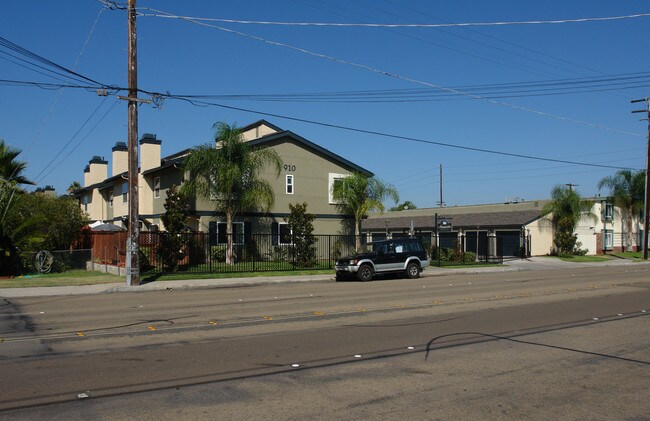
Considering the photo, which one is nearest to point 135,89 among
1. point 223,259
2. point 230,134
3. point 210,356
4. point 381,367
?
point 230,134

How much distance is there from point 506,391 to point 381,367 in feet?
5.89

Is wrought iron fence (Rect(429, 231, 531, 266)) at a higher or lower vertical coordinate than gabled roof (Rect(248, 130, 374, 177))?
lower

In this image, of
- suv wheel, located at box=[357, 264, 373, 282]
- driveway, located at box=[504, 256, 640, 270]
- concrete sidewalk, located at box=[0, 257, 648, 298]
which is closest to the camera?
concrete sidewalk, located at box=[0, 257, 648, 298]

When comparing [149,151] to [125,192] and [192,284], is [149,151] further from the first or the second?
[192,284]

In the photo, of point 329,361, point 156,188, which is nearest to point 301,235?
point 156,188

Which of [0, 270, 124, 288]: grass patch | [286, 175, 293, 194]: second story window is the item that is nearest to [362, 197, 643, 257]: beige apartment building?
[286, 175, 293, 194]: second story window

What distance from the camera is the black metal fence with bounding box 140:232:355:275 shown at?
25392 mm

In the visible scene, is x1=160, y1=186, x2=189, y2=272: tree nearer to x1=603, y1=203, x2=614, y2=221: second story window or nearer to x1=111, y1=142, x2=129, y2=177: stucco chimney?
x1=111, y1=142, x2=129, y2=177: stucco chimney

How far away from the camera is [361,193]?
3488cm

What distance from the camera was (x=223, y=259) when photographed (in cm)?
2981

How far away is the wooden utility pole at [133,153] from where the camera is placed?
21.2 meters

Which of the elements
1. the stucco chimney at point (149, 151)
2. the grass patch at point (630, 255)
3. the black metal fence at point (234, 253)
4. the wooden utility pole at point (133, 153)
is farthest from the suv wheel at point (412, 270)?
the grass patch at point (630, 255)

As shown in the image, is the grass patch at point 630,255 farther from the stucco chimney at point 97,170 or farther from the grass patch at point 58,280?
the stucco chimney at point 97,170

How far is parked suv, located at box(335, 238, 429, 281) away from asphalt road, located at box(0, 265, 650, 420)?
953cm
